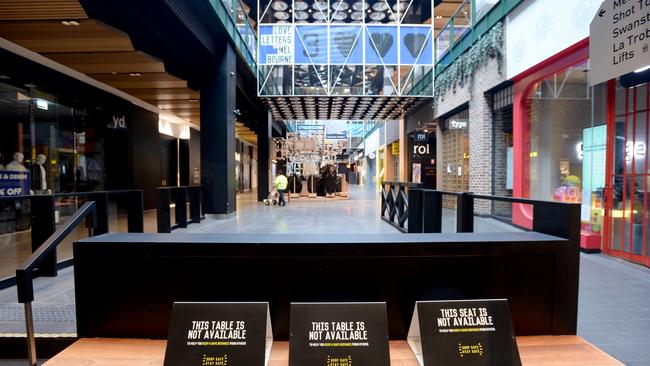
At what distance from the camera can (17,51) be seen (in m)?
7.45

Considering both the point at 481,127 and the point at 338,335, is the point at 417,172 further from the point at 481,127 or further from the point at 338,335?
the point at 338,335

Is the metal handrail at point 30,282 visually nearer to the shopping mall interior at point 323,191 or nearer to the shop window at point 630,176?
the shopping mall interior at point 323,191

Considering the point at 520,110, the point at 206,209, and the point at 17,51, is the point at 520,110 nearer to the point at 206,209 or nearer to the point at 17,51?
the point at 206,209

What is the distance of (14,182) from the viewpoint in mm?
7621

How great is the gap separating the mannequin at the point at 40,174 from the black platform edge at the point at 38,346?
8110mm

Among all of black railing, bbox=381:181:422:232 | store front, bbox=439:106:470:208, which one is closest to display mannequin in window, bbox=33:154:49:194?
black railing, bbox=381:181:422:232

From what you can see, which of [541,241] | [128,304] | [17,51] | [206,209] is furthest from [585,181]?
[17,51]

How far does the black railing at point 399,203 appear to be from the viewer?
6.96 meters

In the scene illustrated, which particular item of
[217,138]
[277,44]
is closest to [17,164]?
[217,138]

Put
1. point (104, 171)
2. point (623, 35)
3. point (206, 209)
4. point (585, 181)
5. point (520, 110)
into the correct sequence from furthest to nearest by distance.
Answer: point (104, 171)
point (206, 209)
point (520, 110)
point (585, 181)
point (623, 35)

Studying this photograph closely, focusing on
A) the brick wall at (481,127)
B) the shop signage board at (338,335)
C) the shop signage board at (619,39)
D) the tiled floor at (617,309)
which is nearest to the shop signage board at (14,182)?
the shop signage board at (338,335)

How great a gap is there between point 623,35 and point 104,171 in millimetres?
13528

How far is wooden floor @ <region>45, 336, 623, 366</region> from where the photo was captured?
1579 mm

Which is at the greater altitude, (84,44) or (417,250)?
(84,44)
